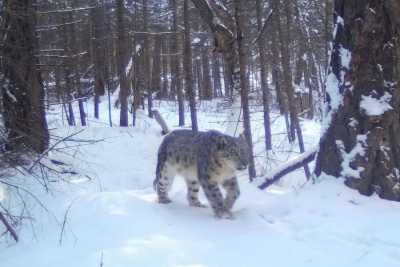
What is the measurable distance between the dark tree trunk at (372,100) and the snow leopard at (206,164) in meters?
1.49

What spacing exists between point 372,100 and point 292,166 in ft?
6.57

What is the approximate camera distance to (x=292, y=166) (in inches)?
295

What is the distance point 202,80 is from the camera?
42.7 meters

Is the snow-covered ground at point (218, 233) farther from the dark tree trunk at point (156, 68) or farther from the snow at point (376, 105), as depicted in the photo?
the dark tree trunk at point (156, 68)

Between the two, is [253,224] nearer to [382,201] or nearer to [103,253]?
[382,201]

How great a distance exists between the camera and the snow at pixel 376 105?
19.0 ft

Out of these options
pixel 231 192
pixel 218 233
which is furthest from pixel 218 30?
pixel 218 233

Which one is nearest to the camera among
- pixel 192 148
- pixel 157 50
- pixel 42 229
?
pixel 42 229

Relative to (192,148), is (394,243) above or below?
below

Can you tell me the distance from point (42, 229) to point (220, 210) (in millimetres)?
2341

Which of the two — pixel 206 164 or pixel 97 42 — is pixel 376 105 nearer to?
pixel 206 164

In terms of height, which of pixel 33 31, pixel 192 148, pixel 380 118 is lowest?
pixel 192 148

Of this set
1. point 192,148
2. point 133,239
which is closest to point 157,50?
point 192,148

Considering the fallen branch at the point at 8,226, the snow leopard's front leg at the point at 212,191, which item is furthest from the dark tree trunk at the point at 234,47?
the fallen branch at the point at 8,226
